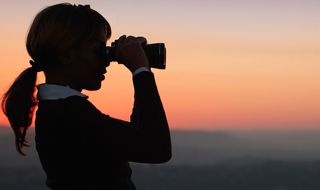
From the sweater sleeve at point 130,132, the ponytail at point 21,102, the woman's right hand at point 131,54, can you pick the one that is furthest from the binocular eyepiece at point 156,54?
the ponytail at point 21,102

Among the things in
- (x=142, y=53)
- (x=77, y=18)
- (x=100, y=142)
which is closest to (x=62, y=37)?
(x=77, y=18)

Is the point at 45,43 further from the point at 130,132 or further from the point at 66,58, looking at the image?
the point at 130,132

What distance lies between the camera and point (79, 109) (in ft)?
3.50

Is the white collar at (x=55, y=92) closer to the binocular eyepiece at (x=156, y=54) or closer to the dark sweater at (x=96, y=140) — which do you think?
the dark sweater at (x=96, y=140)

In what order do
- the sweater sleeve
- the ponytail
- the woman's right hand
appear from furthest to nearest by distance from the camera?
the ponytail
the woman's right hand
the sweater sleeve

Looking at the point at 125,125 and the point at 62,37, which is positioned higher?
the point at 62,37

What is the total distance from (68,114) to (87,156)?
0.13m

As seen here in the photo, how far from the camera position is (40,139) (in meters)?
1.15

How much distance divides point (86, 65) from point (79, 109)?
0.18 metres

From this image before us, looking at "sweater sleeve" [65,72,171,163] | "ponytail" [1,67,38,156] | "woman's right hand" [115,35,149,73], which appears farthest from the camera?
"ponytail" [1,67,38,156]

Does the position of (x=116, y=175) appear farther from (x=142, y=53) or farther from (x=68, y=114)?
(x=142, y=53)

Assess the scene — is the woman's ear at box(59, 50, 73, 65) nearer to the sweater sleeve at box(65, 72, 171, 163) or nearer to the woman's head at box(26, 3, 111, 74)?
the woman's head at box(26, 3, 111, 74)

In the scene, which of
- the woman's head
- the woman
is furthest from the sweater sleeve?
the woman's head

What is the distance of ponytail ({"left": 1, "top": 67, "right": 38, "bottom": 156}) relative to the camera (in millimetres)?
1242
